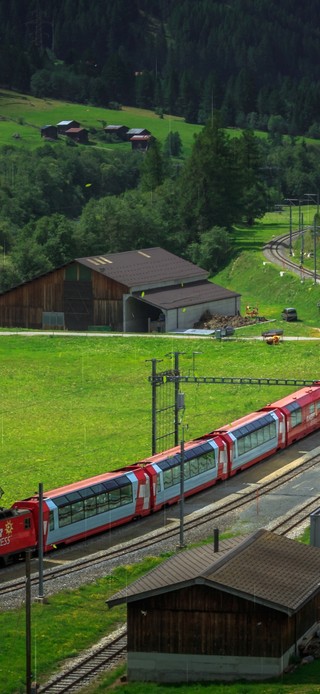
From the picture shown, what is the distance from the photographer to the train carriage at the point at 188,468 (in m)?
72.1

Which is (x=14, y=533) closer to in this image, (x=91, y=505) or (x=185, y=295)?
(x=91, y=505)

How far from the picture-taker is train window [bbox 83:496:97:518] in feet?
219

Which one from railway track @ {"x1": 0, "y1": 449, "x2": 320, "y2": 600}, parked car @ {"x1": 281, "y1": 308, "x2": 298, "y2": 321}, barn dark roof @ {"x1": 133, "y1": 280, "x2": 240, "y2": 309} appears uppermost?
barn dark roof @ {"x1": 133, "y1": 280, "x2": 240, "y2": 309}

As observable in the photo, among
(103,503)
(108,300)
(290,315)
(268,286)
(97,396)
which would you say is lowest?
(97,396)

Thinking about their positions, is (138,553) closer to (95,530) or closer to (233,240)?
(95,530)

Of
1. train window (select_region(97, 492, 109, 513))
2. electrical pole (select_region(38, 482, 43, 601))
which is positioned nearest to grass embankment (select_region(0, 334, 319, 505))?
train window (select_region(97, 492, 109, 513))

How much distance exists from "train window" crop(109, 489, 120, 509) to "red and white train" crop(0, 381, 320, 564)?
14mm

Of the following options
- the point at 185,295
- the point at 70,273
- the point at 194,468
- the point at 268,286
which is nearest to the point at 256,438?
the point at 194,468

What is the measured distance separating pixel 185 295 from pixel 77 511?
245ft

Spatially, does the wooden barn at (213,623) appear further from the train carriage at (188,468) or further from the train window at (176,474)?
the train window at (176,474)

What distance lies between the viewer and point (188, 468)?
75000 mm

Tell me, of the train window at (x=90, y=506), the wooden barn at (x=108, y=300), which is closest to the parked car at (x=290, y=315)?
the wooden barn at (x=108, y=300)

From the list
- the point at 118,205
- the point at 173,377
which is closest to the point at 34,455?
the point at 173,377

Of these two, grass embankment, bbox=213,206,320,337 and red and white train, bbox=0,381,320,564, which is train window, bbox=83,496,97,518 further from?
grass embankment, bbox=213,206,320,337
